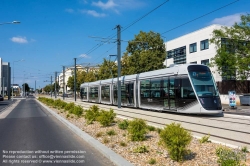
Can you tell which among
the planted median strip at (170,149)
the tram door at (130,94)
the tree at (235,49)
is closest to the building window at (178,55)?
the tree at (235,49)

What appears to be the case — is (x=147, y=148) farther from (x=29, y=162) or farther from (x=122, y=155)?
(x=29, y=162)

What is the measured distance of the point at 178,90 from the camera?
16656mm

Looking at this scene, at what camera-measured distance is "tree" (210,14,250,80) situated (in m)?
28.6

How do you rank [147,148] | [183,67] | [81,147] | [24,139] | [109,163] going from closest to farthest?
1. [109,163]
2. [147,148]
3. [81,147]
4. [24,139]
5. [183,67]

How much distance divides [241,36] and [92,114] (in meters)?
22.2

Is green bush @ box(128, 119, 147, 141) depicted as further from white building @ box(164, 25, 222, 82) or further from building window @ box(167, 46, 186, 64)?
building window @ box(167, 46, 186, 64)

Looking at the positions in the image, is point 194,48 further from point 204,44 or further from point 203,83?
point 203,83

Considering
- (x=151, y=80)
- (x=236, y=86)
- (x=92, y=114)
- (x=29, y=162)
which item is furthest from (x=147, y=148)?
(x=236, y=86)

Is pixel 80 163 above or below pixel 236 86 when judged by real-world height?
below

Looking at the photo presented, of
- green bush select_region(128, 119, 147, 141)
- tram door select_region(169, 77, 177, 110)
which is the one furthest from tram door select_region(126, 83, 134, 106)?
green bush select_region(128, 119, 147, 141)

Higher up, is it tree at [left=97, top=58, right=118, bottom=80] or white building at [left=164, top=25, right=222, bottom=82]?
white building at [left=164, top=25, right=222, bottom=82]

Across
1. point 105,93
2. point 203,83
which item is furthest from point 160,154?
point 105,93

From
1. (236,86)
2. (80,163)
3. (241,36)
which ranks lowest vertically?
(80,163)

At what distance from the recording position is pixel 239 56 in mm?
29281
